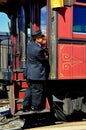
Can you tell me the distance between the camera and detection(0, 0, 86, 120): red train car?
7641 millimetres

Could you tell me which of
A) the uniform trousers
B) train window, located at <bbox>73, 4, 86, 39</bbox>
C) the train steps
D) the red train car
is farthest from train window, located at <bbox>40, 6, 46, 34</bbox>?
the uniform trousers

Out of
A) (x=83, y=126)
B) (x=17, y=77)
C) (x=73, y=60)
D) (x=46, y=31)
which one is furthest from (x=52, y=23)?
(x=83, y=126)

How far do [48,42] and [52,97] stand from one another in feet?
3.71

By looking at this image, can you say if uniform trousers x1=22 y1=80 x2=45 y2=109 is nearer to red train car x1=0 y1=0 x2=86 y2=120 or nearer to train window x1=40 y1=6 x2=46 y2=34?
red train car x1=0 y1=0 x2=86 y2=120

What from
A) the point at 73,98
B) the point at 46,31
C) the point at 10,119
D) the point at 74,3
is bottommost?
the point at 10,119

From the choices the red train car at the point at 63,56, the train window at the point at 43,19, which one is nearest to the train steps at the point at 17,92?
the red train car at the point at 63,56

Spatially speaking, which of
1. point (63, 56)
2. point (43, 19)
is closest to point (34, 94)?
point (63, 56)

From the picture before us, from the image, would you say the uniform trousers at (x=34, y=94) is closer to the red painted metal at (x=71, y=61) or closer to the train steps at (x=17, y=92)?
the train steps at (x=17, y=92)

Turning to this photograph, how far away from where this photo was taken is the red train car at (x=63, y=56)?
764cm

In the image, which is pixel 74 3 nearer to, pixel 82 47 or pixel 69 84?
pixel 82 47

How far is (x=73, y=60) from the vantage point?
7.75m

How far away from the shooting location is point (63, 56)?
25.1 feet

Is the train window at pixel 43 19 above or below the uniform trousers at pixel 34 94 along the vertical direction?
above

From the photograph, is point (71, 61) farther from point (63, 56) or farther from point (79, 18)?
point (79, 18)
